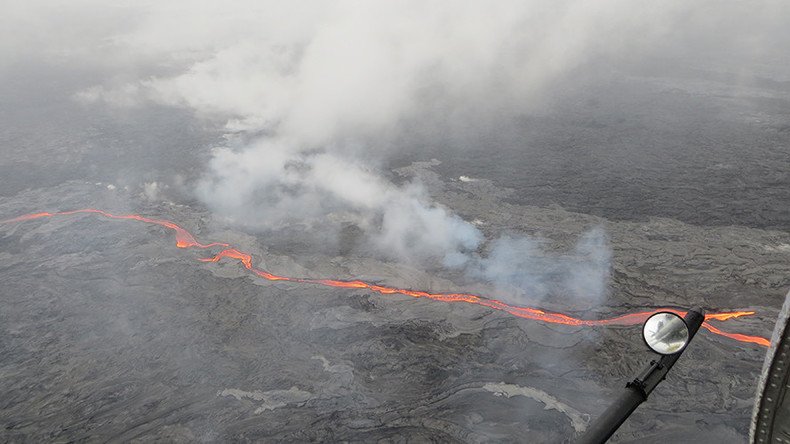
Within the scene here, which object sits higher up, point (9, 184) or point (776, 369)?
point (776, 369)

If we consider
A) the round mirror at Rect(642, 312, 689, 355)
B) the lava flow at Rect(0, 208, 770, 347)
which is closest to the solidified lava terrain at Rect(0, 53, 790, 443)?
the lava flow at Rect(0, 208, 770, 347)

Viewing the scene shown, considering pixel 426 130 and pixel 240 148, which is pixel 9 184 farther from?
pixel 426 130

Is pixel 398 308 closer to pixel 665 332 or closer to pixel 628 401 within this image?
pixel 665 332

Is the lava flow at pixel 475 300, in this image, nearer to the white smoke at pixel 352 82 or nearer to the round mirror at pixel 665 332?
the white smoke at pixel 352 82

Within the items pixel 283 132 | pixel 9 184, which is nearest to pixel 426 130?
pixel 283 132

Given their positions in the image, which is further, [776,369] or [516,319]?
[516,319]

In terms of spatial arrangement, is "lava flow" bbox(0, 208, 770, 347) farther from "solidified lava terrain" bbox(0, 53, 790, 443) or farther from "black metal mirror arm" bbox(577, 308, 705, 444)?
"black metal mirror arm" bbox(577, 308, 705, 444)

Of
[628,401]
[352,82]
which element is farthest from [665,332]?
[352,82]
